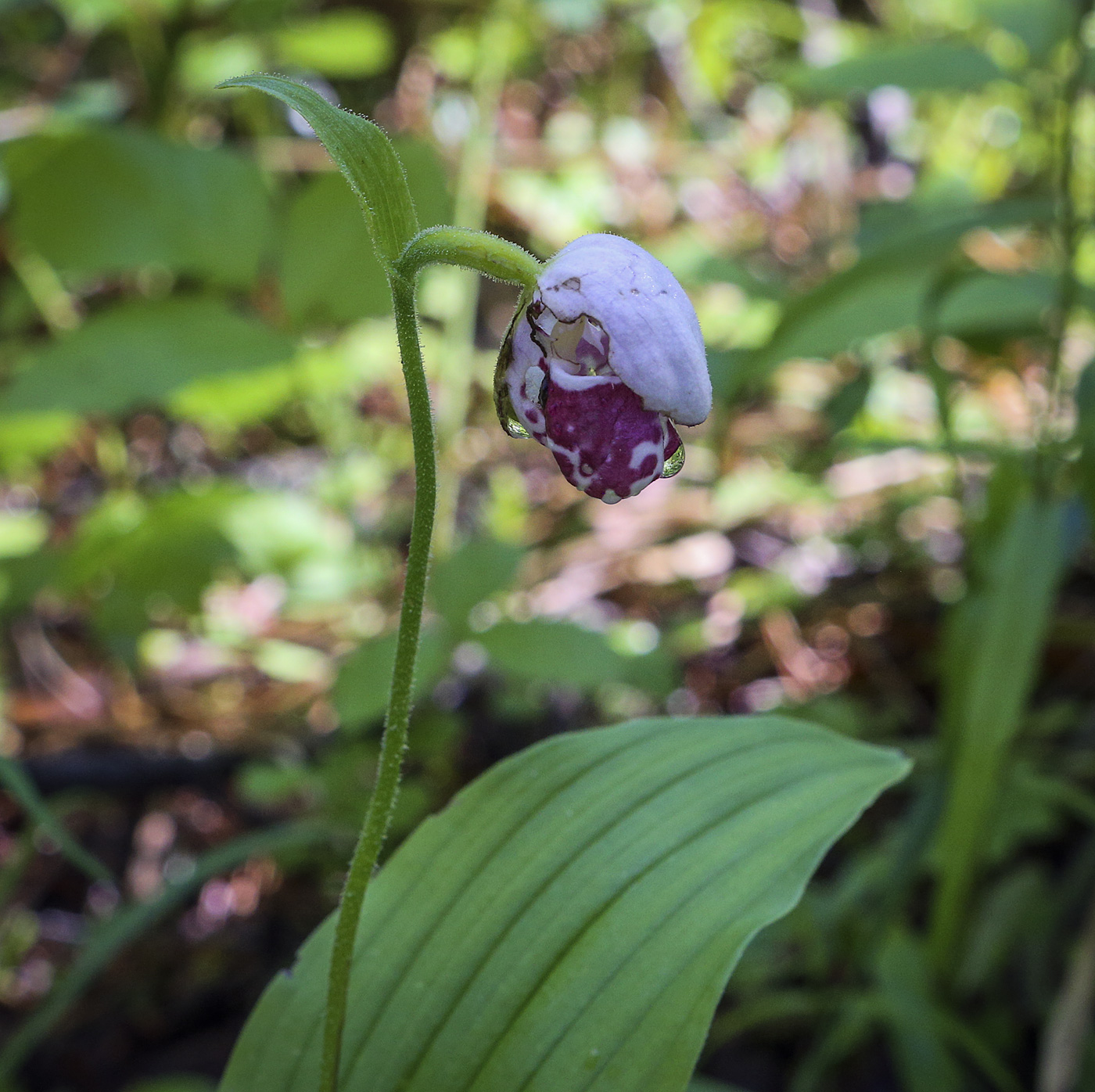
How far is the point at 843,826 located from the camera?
79 centimetres

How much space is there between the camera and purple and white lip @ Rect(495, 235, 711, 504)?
0.64m

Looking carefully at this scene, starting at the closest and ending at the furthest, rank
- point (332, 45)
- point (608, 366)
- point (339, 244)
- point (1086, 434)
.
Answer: point (608, 366) → point (1086, 434) → point (339, 244) → point (332, 45)

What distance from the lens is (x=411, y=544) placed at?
27.2 inches

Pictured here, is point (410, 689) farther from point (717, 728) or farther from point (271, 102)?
point (271, 102)

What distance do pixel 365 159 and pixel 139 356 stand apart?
3.82 feet

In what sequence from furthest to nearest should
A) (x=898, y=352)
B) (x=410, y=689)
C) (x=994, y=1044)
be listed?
(x=898, y=352) → (x=994, y=1044) → (x=410, y=689)

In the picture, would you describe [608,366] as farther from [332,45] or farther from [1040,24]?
[332,45]

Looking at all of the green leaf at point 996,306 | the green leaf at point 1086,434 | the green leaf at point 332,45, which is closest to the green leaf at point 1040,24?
the green leaf at point 996,306

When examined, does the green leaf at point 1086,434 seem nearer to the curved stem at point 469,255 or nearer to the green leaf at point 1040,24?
the green leaf at point 1040,24

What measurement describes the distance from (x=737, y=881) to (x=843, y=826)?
3.7 inches

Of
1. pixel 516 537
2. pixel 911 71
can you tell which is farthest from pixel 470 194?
pixel 911 71

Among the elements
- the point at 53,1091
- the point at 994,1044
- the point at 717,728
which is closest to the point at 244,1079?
the point at 717,728

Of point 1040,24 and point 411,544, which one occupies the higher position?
point 1040,24

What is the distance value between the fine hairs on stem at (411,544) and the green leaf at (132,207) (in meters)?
1.18
